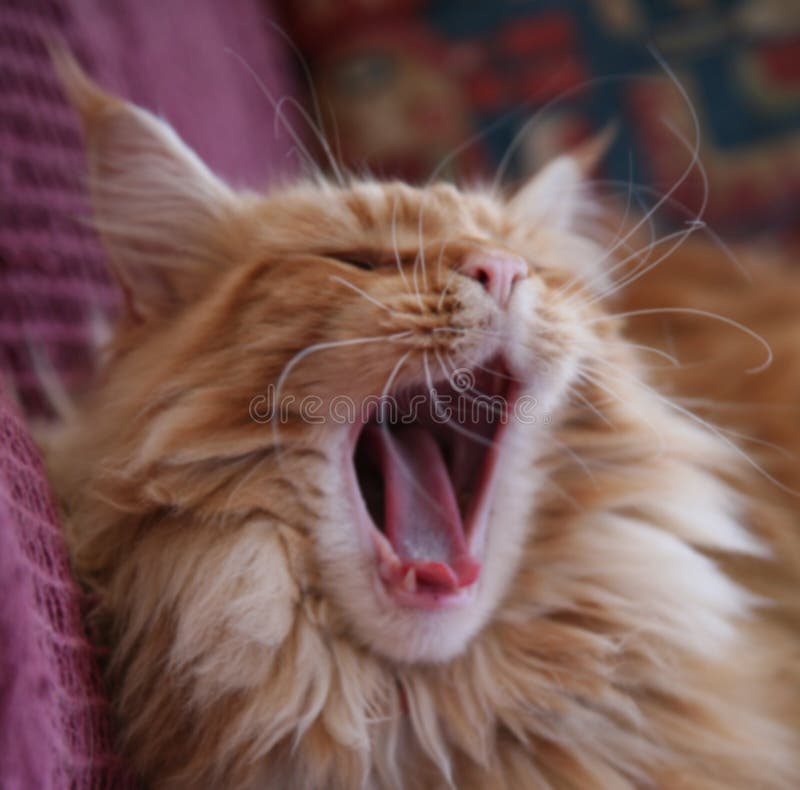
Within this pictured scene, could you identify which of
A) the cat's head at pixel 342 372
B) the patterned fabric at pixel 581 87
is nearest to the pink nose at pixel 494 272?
the cat's head at pixel 342 372

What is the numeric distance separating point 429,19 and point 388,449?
186cm

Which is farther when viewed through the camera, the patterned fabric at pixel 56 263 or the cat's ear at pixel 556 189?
the cat's ear at pixel 556 189

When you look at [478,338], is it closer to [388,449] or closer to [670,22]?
[388,449]

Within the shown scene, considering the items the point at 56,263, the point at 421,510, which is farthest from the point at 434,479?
the point at 56,263

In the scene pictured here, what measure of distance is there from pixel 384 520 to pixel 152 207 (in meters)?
0.47

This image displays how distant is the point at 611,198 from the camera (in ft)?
5.56

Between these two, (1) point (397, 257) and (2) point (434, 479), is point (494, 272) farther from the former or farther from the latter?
(2) point (434, 479)

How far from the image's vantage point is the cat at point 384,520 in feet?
2.75

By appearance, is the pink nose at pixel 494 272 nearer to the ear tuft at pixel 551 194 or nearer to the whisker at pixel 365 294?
the whisker at pixel 365 294

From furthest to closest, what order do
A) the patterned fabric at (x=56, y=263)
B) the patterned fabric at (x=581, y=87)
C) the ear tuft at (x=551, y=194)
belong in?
the patterned fabric at (x=581, y=87), the ear tuft at (x=551, y=194), the patterned fabric at (x=56, y=263)

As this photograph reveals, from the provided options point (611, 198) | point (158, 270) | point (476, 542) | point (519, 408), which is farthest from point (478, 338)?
point (611, 198)

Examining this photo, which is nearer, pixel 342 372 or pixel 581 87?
pixel 342 372

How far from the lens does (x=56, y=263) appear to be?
1.14 m

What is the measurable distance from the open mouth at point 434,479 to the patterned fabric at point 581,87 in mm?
1218
